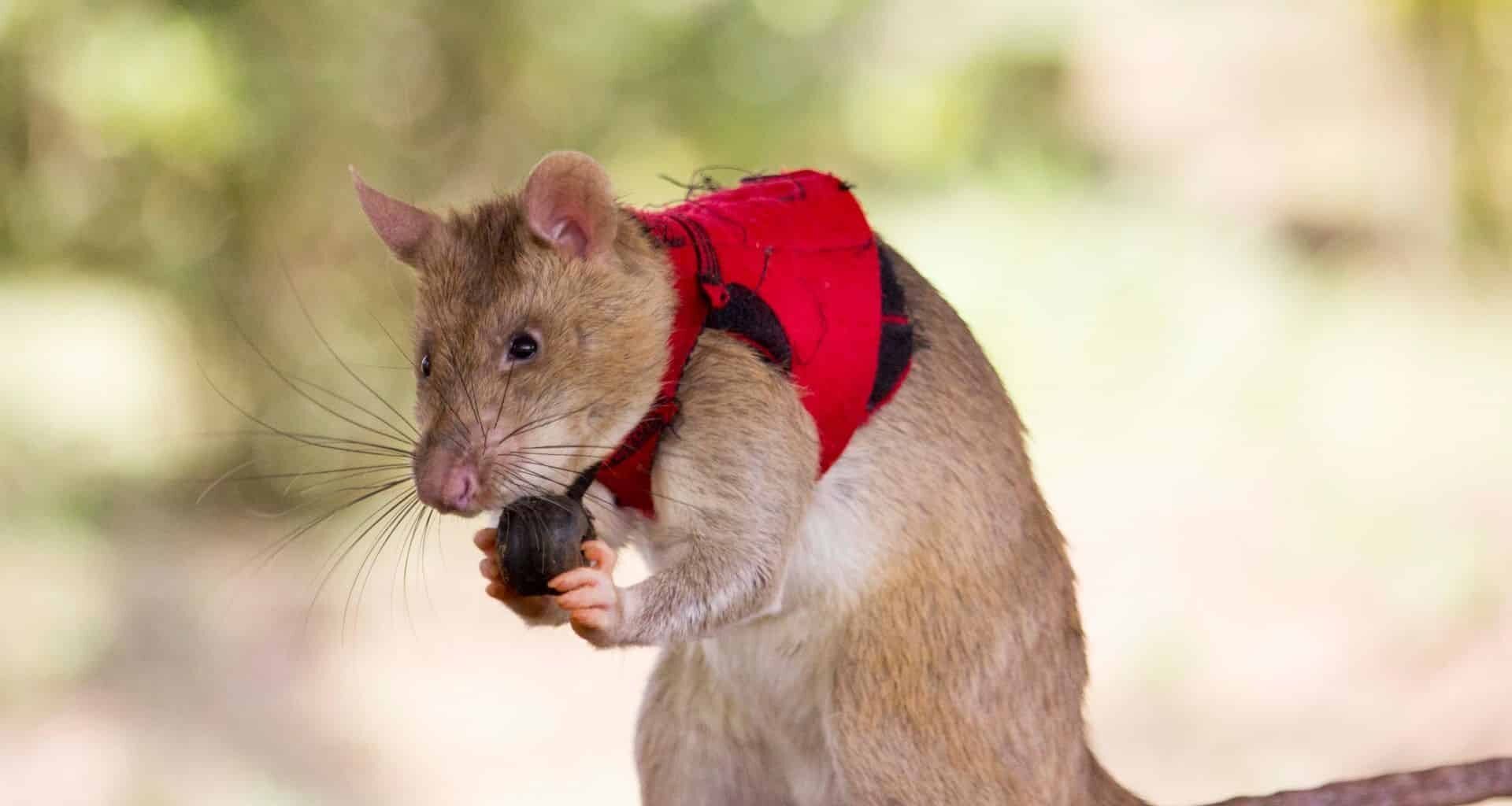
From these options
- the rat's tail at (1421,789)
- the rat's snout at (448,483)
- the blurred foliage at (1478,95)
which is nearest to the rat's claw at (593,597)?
the rat's snout at (448,483)

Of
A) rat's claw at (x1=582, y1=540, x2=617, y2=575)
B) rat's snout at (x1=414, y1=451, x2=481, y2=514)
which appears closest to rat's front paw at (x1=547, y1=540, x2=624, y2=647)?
rat's claw at (x1=582, y1=540, x2=617, y2=575)

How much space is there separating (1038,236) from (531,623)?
355 centimetres

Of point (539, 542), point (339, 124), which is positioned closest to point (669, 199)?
point (339, 124)

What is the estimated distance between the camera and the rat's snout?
171cm

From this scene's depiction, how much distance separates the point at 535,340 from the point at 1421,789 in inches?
48.5

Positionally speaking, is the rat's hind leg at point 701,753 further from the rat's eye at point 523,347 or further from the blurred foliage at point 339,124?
the blurred foliage at point 339,124

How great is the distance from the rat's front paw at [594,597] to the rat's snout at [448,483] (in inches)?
4.7

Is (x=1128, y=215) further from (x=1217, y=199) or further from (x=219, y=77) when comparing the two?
(x=219, y=77)

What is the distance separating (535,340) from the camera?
1.80m

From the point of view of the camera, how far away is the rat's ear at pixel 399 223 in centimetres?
193

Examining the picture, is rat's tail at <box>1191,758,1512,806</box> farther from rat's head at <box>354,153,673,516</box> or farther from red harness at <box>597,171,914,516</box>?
rat's head at <box>354,153,673,516</box>

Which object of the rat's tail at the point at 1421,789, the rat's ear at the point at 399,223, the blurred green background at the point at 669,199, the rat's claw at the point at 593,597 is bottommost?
the rat's tail at the point at 1421,789

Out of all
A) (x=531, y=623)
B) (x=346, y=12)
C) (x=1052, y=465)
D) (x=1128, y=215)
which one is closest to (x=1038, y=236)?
(x=1128, y=215)

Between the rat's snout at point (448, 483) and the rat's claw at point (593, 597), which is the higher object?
the rat's snout at point (448, 483)
